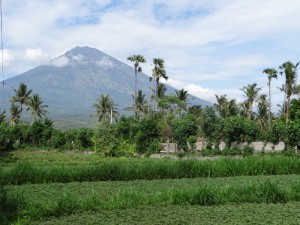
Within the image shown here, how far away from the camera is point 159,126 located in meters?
33.8

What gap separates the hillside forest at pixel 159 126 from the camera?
3158 cm

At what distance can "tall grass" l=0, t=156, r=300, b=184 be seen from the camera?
1186 centimetres

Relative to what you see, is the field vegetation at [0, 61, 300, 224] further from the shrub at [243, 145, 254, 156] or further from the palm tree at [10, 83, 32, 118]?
the palm tree at [10, 83, 32, 118]

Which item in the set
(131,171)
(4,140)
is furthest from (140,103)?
(131,171)

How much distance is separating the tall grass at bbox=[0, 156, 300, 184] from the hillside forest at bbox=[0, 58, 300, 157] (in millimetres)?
16447

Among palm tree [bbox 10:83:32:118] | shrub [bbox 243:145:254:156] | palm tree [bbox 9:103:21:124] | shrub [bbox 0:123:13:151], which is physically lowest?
shrub [bbox 243:145:254:156]

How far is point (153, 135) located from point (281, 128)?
33.6ft

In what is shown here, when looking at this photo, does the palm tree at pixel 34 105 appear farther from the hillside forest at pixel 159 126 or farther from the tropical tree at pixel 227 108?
the tropical tree at pixel 227 108

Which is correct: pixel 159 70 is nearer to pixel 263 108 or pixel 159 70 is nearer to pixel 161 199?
pixel 263 108

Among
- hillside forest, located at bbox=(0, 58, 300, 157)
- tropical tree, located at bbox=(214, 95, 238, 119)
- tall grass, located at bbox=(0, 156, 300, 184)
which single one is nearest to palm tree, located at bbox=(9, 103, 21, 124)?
hillside forest, located at bbox=(0, 58, 300, 157)

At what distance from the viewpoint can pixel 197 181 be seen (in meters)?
11.3

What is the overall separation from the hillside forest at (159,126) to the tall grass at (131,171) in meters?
16.4

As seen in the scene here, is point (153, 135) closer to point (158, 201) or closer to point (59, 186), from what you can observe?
point (59, 186)

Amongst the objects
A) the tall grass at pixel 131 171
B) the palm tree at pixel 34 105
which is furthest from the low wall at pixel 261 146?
the palm tree at pixel 34 105
